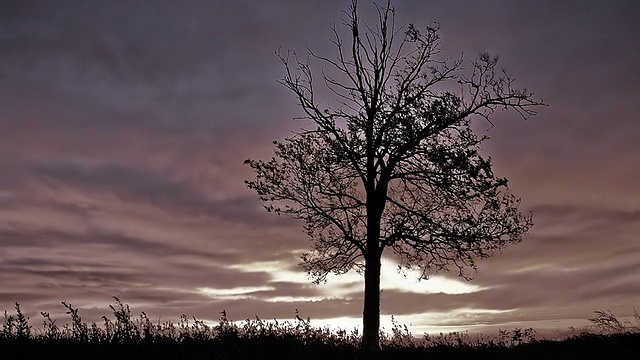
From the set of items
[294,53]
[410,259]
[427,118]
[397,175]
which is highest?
[294,53]

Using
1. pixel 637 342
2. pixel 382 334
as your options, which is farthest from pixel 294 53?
pixel 637 342

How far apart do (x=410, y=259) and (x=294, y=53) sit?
9.61 m

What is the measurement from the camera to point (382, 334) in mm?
21688

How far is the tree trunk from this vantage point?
2239cm

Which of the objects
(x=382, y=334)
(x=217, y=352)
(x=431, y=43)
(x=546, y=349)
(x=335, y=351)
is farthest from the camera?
(x=431, y=43)

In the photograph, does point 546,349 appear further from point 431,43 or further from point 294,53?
point 294,53

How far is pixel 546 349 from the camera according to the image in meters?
17.0

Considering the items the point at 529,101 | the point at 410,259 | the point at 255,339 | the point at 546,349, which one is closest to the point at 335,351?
the point at 255,339

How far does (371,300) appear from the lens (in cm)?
2291

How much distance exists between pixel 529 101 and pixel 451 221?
5.57 meters

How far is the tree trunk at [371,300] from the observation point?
22.4 m

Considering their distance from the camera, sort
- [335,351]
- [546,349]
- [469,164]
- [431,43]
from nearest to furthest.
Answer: [335,351], [546,349], [469,164], [431,43]

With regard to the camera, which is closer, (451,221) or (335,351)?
(335,351)

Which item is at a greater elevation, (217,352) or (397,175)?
(397,175)
